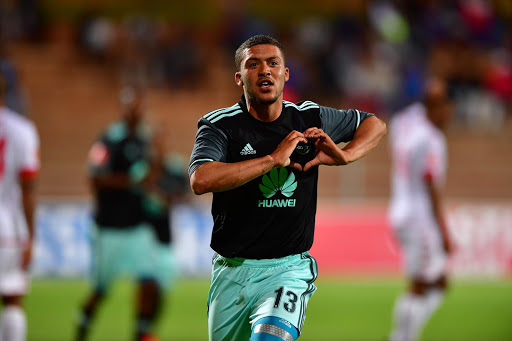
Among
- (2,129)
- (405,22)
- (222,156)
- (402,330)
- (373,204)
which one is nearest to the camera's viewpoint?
(222,156)

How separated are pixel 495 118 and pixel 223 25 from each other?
7486mm

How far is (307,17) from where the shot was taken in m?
22.4

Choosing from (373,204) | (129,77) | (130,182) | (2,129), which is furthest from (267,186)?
(129,77)

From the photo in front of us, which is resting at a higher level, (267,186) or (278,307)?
(267,186)

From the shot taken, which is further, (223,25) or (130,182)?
(223,25)

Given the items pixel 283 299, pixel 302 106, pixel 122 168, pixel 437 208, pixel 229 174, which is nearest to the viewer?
pixel 229 174

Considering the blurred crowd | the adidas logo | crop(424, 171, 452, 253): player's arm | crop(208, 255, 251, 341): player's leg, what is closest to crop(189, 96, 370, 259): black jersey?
the adidas logo

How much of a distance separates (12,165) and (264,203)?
8.71 feet

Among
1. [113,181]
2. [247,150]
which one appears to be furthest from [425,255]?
[247,150]

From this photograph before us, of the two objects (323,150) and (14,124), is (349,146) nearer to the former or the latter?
(323,150)

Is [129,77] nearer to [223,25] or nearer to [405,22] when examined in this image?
[223,25]

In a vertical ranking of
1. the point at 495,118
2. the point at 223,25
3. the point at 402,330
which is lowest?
the point at 402,330

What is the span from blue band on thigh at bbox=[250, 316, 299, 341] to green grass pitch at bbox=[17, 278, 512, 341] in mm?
4790

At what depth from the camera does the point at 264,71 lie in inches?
165
